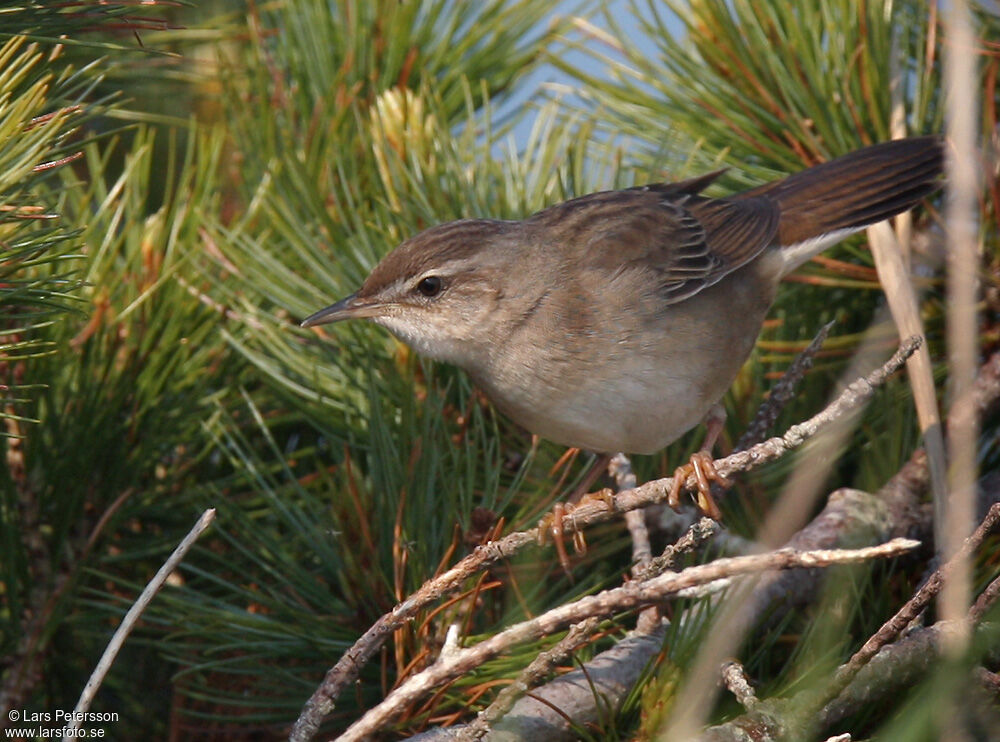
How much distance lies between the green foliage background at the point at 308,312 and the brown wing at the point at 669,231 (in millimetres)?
103

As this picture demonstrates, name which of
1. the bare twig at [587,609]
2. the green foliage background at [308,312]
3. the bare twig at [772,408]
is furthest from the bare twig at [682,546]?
the bare twig at [772,408]

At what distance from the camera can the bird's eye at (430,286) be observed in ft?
11.0

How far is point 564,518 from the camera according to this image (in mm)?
2588

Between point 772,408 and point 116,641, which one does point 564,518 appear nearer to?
point 772,408

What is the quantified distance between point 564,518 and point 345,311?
91cm

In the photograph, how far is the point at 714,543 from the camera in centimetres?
285

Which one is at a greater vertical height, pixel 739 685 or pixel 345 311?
pixel 345 311

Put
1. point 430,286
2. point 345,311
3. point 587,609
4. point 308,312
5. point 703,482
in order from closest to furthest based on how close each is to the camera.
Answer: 1. point 587,609
2. point 703,482
3. point 345,311
4. point 308,312
5. point 430,286

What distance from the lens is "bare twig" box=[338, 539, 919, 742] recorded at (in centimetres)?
150

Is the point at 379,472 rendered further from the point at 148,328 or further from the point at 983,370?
the point at 983,370

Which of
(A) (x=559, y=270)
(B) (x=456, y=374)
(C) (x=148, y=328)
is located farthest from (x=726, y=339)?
(C) (x=148, y=328)

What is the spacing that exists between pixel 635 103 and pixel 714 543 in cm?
149

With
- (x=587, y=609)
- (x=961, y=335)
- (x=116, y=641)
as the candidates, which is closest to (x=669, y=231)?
(x=961, y=335)

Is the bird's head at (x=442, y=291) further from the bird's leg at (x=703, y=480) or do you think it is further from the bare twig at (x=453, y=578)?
the bare twig at (x=453, y=578)
